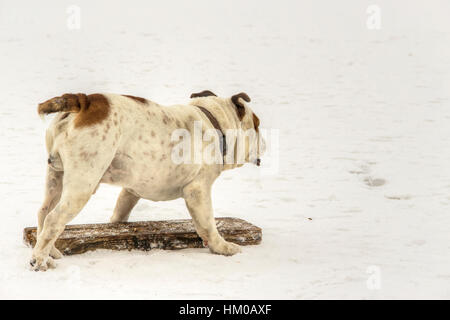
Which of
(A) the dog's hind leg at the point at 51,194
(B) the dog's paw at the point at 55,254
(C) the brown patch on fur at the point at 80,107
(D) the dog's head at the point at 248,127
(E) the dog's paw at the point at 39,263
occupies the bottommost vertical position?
(B) the dog's paw at the point at 55,254

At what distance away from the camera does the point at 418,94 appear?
415 inches

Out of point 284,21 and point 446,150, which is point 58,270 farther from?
point 284,21

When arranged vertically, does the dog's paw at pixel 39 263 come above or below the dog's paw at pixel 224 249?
above

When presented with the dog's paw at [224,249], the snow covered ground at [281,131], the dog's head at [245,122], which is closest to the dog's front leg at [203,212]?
the dog's paw at [224,249]

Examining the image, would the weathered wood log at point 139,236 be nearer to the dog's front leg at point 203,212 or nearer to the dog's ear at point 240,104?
the dog's front leg at point 203,212

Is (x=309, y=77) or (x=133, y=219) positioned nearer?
(x=133, y=219)

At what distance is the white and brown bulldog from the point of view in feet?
12.8

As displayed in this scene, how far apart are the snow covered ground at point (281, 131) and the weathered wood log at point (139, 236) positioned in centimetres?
10

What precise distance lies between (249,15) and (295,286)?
11241 millimetres

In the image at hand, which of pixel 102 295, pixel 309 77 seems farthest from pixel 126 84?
pixel 102 295

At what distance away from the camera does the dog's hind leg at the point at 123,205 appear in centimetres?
504

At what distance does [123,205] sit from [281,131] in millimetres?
4469

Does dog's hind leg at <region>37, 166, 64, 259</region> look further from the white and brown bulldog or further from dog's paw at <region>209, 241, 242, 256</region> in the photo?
dog's paw at <region>209, 241, 242, 256</region>

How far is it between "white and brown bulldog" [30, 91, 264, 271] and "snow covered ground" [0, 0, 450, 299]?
15.6 inches
